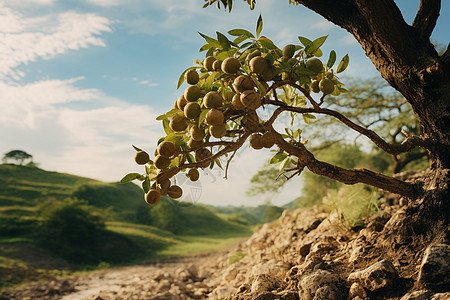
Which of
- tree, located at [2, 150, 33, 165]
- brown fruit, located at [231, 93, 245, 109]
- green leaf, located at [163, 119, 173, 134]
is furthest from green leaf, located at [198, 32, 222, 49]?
tree, located at [2, 150, 33, 165]

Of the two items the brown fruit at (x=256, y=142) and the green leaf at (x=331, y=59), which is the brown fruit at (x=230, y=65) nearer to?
the brown fruit at (x=256, y=142)

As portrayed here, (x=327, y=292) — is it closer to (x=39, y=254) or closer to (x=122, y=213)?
(x=39, y=254)

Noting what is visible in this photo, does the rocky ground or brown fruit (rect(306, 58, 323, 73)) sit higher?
brown fruit (rect(306, 58, 323, 73))

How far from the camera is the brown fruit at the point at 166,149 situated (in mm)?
1862

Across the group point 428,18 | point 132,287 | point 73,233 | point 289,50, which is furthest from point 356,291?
point 73,233

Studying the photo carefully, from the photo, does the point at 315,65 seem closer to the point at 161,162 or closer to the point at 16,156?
the point at 161,162

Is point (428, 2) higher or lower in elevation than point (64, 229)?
higher

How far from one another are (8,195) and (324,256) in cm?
2559

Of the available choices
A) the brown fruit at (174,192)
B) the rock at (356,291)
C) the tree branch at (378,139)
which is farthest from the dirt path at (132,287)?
the tree branch at (378,139)

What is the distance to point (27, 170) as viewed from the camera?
112 feet

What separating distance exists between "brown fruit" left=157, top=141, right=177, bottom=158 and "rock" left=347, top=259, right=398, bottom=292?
153 cm

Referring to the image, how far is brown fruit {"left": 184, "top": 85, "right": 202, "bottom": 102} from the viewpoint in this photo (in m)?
1.82

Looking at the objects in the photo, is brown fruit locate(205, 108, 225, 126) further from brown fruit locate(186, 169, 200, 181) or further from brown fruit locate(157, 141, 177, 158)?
brown fruit locate(186, 169, 200, 181)

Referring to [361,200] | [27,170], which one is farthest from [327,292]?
[27,170]
